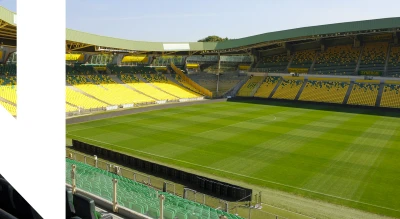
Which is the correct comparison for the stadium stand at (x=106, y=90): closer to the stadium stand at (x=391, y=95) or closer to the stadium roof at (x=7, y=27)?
the stadium roof at (x=7, y=27)

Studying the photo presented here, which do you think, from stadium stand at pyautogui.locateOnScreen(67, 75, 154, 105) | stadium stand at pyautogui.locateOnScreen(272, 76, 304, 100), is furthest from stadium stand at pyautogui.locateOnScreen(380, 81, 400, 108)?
stadium stand at pyautogui.locateOnScreen(67, 75, 154, 105)

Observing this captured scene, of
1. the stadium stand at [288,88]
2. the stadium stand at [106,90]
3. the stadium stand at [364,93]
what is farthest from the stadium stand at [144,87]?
the stadium stand at [364,93]

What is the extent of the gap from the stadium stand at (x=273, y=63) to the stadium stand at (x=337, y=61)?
18.4 feet

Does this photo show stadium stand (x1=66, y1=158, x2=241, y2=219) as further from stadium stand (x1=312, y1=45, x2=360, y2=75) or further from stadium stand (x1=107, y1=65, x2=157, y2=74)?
stadium stand (x1=312, y1=45, x2=360, y2=75)

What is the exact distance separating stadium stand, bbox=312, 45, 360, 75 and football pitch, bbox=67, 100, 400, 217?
14.7 metres

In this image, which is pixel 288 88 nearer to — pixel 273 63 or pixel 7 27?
pixel 273 63

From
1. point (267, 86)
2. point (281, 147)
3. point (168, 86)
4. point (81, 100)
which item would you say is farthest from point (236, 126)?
point (168, 86)

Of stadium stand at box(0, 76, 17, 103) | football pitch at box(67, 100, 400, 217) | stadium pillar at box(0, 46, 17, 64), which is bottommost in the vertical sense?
football pitch at box(67, 100, 400, 217)

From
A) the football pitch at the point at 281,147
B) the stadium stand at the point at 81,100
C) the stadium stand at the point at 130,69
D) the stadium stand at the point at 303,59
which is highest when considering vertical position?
the stadium stand at the point at 303,59

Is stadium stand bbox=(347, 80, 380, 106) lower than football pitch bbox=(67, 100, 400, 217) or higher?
higher

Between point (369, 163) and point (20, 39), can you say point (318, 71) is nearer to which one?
point (369, 163)

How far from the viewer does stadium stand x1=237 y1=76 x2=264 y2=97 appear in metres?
55.2

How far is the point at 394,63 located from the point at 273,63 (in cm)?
1881

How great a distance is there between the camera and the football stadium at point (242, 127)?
13.6 meters
